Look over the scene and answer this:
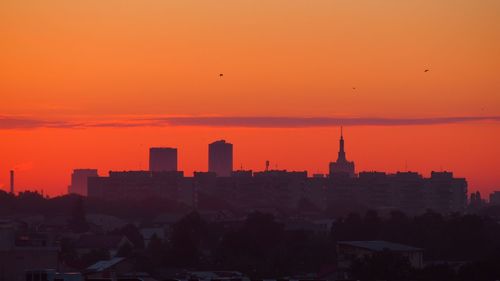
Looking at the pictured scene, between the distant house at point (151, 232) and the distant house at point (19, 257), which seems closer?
the distant house at point (19, 257)

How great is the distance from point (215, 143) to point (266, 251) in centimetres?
13386

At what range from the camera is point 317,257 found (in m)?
63.0

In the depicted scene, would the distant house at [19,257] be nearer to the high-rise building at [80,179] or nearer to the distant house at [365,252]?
the distant house at [365,252]

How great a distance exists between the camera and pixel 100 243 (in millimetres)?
76688

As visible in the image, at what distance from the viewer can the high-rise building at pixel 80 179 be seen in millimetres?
192750

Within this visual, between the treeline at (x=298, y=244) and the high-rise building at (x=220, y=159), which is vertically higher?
the high-rise building at (x=220, y=159)

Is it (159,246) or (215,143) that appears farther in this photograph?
(215,143)

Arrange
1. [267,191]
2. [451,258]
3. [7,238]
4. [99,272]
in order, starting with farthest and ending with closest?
1. [267,191]
2. [451,258]
3. [99,272]
4. [7,238]

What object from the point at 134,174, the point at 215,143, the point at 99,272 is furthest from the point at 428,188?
the point at 99,272

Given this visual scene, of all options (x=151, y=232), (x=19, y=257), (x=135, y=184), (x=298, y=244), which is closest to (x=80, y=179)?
(x=135, y=184)

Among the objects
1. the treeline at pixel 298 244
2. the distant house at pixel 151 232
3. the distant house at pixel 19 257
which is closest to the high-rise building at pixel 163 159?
the distant house at pixel 151 232

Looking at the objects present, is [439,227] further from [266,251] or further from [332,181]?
[332,181]

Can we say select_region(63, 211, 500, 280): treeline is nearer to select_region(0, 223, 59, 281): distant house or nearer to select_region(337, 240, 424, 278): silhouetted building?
select_region(337, 240, 424, 278): silhouetted building

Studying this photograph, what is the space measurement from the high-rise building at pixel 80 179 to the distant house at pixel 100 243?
111m
